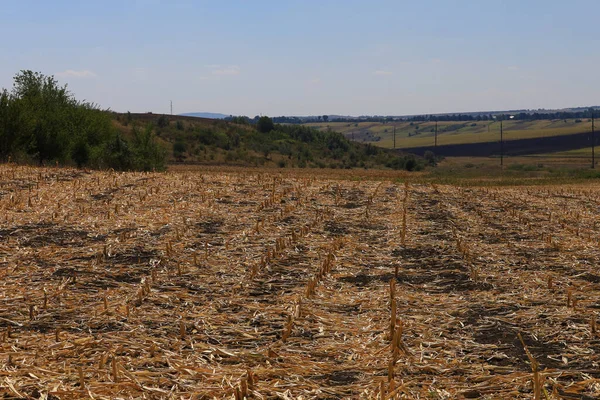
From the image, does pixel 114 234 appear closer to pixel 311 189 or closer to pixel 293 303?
pixel 293 303

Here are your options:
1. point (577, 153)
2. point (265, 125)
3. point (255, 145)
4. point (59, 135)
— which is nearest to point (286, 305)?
point (59, 135)

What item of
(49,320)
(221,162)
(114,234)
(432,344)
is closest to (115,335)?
(49,320)

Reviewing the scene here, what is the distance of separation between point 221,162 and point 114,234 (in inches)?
2709

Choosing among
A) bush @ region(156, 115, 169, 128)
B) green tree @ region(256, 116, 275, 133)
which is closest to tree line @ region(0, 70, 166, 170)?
bush @ region(156, 115, 169, 128)

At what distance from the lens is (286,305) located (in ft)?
30.7

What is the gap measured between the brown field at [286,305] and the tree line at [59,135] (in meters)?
17.3

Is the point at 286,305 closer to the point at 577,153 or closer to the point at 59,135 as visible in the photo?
the point at 59,135

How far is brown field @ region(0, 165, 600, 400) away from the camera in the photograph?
255 inches

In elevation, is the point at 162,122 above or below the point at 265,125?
below

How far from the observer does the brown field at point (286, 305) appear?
21.3 feet

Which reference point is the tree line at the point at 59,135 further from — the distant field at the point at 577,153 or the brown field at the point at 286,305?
the distant field at the point at 577,153

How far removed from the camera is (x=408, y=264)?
1281 centimetres

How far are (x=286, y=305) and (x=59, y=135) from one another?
34.0 meters

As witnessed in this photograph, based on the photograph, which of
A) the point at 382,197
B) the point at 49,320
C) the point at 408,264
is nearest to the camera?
the point at 49,320
